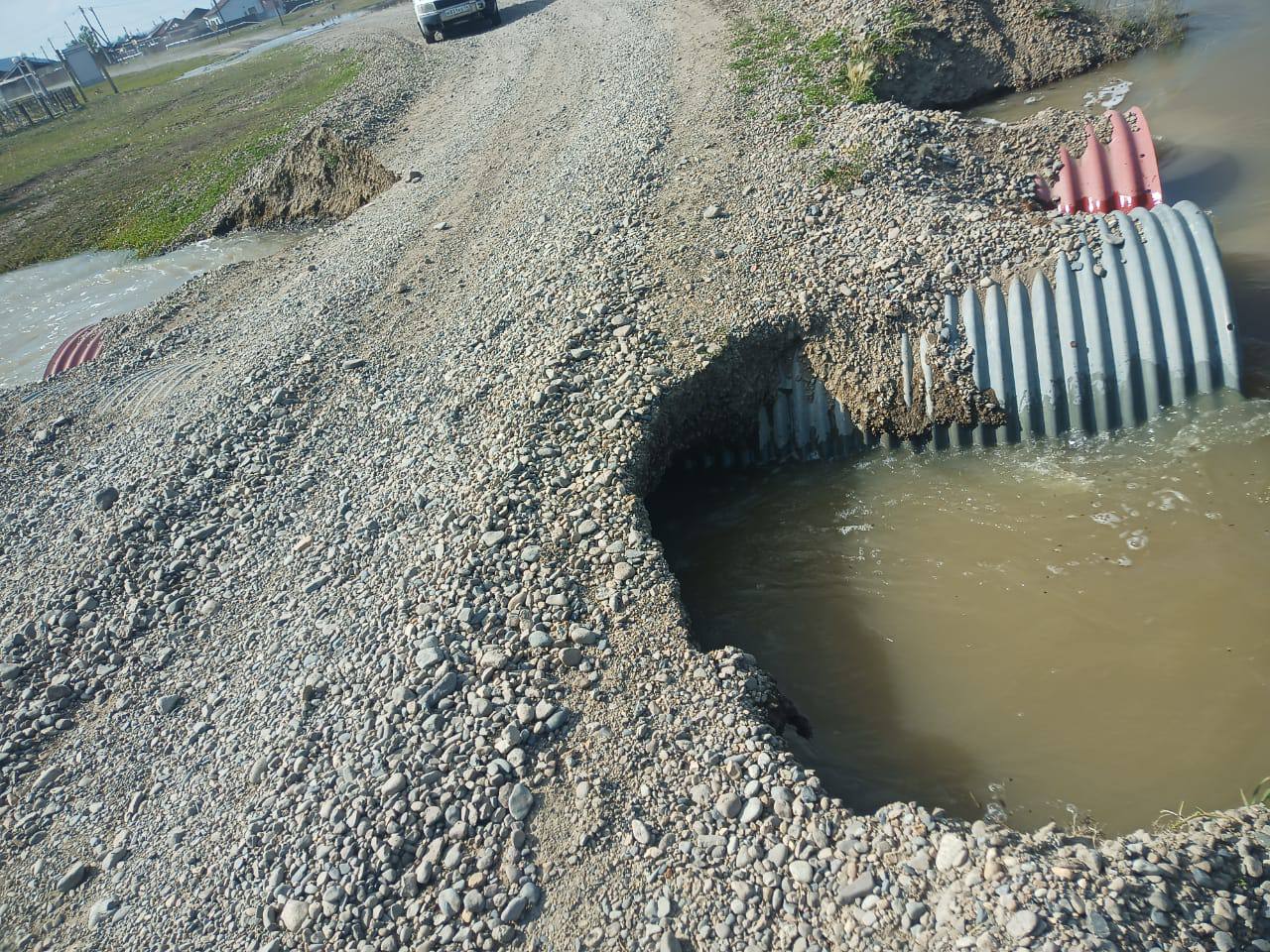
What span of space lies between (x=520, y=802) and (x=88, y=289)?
1628 centimetres

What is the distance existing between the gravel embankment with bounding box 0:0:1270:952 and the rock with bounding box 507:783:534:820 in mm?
23

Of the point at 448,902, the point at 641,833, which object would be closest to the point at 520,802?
the point at 448,902

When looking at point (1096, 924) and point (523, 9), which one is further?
point (523, 9)

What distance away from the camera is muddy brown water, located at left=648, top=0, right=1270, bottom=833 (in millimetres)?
4887

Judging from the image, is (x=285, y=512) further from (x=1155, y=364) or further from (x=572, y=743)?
(x=1155, y=364)

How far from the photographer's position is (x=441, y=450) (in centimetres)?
717

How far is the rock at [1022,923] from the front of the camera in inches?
139

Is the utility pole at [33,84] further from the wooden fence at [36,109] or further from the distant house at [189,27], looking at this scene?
the distant house at [189,27]

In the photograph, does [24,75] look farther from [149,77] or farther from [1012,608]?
[1012,608]

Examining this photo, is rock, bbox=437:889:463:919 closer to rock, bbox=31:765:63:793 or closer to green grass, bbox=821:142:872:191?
rock, bbox=31:765:63:793

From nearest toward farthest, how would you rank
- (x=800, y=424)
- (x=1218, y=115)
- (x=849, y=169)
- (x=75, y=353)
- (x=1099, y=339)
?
1. (x=1099, y=339)
2. (x=800, y=424)
3. (x=849, y=169)
4. (x=75, y=353)
5. (x=1218, y=115)

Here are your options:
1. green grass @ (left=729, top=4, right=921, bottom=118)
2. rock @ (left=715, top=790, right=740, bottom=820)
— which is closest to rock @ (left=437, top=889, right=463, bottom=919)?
rock @ (left=715, top=790, right=740, bottom=820)

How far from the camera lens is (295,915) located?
4.41 metres

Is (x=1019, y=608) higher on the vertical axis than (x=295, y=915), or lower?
lower
